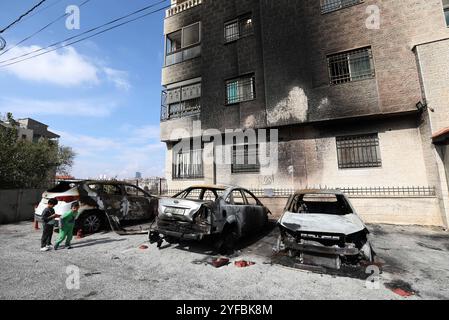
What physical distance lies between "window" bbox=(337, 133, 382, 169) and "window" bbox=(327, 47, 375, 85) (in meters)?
2.52

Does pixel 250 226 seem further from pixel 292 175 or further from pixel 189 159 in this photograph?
pixel 189 159

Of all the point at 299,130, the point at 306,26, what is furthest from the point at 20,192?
the point at 306,26

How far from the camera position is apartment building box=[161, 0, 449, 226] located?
26.5 feet

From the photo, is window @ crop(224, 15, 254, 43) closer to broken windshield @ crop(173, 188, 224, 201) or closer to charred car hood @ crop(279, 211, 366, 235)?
broken windshield @ crop(173, 188, 224, 201)

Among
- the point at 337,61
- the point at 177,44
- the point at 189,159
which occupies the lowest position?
the point at 189,159

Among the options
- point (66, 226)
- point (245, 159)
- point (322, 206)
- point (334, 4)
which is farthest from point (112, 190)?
point (334, 4)

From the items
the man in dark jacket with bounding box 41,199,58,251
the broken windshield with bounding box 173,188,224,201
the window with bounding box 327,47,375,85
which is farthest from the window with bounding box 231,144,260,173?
the man in dark jacket with bounding box 41,199,58,251

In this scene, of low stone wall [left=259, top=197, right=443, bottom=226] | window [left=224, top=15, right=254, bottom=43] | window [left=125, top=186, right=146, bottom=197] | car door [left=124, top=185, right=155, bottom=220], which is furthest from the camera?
window [left=224, top=15, right=254, bottom=43]

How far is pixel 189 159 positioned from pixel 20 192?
8.13 meters

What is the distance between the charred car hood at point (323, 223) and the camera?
4.07 meters

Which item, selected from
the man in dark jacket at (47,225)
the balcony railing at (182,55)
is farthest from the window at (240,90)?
the man in dark jacket at (47,225)

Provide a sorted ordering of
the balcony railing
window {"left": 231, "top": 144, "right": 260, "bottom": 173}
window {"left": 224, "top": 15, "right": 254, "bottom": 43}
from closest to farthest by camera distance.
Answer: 1. window {"left": 231, "top": 144, "right": 260, "bottom": 173}
2. window {"left": 224, "top": 15, "right": 254, "bottom": 43}
3. the balcony railing

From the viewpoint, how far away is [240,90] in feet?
38.9
